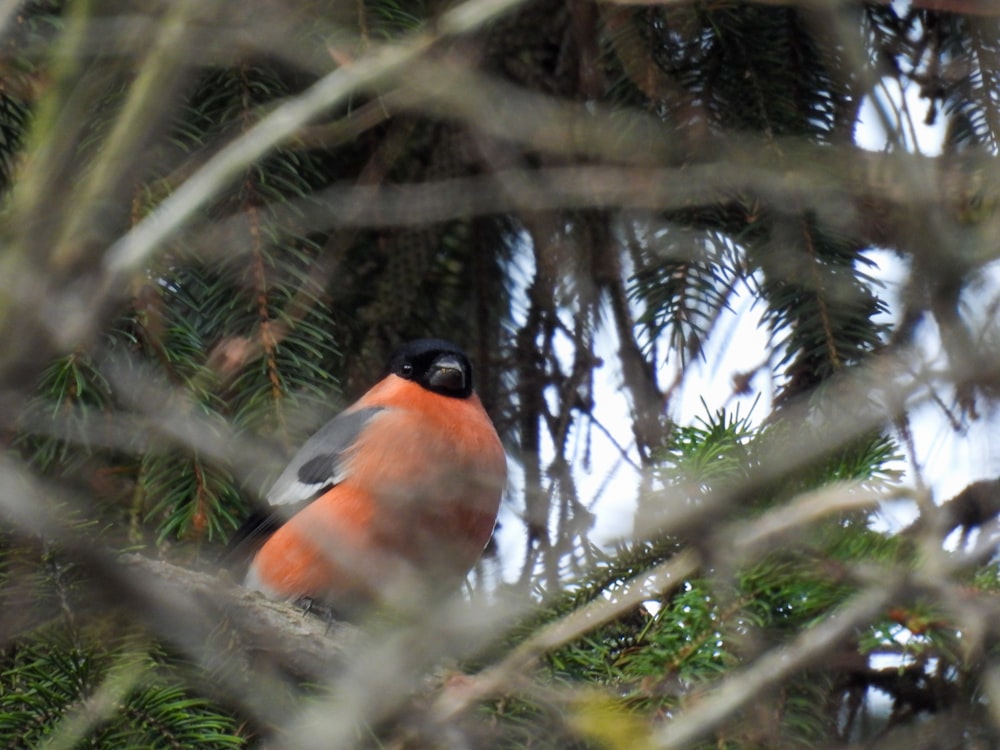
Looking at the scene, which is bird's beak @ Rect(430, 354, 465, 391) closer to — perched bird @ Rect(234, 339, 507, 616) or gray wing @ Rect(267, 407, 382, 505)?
perched bird @ Rect(234, 339, 507, 616)

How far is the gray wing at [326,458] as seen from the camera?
3.91 metres

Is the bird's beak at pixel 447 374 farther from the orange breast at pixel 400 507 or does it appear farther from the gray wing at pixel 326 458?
the gray wing at pixel 326 458

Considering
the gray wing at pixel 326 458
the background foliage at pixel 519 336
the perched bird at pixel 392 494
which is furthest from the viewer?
the gray wing at pixel 326 458

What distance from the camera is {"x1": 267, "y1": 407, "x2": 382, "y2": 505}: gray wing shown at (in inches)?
154

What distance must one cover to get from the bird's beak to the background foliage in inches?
5.1

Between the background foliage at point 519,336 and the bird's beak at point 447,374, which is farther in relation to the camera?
the bird's beak at point 447,374

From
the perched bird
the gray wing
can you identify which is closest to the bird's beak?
the perched bird

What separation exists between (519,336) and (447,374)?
1.03 feet

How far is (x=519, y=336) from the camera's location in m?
3.95

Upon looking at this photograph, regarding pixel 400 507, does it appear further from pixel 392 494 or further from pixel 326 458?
pixel 326 458

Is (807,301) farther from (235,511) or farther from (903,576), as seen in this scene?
(235,511)

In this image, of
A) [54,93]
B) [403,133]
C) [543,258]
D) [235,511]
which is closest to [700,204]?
[543,258]

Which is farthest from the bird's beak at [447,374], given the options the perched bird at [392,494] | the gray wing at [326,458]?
the gray wing at [326,458]

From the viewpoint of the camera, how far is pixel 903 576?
1.79m
